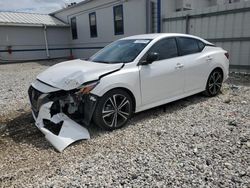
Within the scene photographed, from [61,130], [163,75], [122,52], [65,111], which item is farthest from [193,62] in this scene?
[61,130]

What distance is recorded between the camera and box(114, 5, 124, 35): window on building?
13.9m

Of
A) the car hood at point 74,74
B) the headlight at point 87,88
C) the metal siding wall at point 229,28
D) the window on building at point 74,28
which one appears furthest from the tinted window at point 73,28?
the headlight at point 87,88

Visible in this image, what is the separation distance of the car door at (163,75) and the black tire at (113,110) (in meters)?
0.39

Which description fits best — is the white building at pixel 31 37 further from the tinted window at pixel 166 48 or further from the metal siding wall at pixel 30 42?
the tinted window at pixel 166 48

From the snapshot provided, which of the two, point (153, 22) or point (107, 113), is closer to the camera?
point (107, 113)

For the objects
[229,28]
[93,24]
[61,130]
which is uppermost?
[93,24]

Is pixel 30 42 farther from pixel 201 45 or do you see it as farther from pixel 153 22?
pixel 201 45

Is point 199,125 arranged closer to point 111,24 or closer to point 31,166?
point 31,166

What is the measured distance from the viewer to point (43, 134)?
3.93m

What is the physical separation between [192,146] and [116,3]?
40.8 feet

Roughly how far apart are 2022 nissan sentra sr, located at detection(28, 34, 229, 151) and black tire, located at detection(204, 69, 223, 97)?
1.36 feet

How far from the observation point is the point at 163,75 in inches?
174

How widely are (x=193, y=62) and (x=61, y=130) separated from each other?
3.07 meters

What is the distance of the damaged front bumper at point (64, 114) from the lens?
361 centimetres
